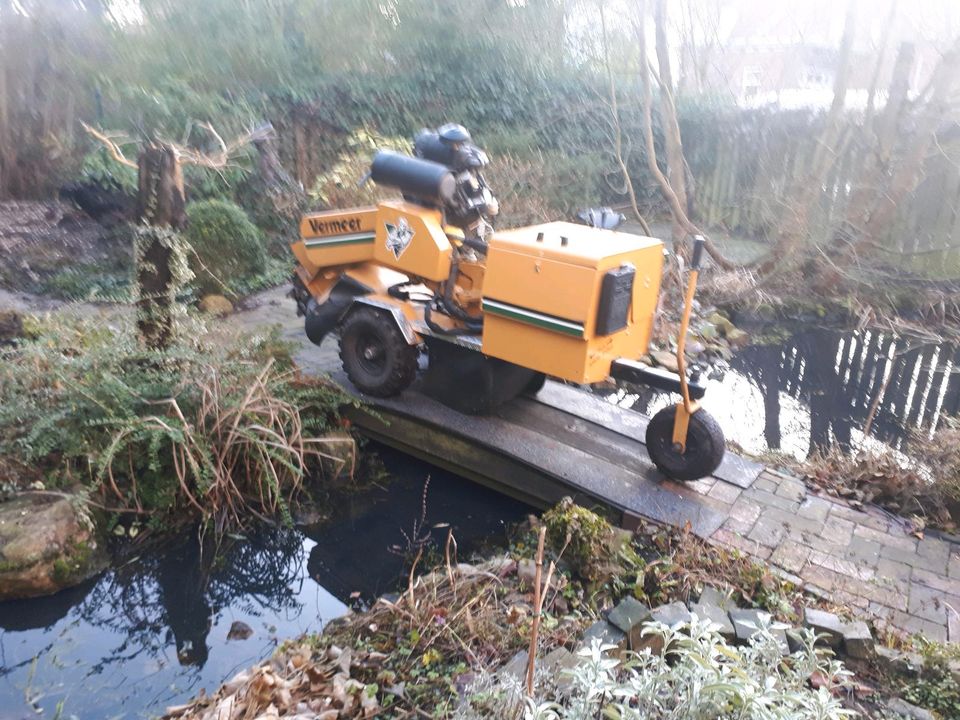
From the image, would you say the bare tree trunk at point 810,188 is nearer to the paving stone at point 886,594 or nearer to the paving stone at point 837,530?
the paving stone at point 837,530

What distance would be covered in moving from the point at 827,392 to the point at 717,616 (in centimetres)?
512

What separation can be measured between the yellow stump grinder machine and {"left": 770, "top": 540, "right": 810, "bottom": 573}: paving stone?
1.93 ft

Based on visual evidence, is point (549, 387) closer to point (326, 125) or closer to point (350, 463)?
point (350, 463)

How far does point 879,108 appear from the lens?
10203mm

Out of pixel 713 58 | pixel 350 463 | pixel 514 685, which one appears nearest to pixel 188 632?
pixel 350 463

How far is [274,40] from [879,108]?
852 centimetres

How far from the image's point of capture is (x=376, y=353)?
16.9 feet

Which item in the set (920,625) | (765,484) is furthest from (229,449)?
(920,625)

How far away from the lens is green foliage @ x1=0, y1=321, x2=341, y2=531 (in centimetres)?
431

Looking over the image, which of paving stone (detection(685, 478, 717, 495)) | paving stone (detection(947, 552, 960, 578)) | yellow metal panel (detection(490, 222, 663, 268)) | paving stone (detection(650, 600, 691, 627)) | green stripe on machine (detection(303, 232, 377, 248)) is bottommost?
paving stone (detection(947, 552, 960, 578))

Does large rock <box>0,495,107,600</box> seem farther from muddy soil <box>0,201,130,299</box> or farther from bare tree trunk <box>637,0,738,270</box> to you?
bare tree trunk <box>637,0,738,270</box>

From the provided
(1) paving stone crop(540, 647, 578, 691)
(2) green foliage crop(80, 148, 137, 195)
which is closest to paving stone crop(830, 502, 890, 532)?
(1) paving stone crop(540, 647, 578, 691)

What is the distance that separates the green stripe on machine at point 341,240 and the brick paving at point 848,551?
2709 mm

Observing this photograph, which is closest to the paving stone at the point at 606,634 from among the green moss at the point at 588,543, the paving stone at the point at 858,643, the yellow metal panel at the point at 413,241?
the green moss at the point at 588,543
